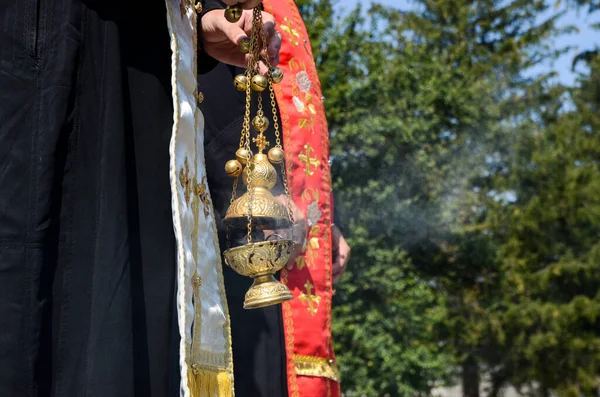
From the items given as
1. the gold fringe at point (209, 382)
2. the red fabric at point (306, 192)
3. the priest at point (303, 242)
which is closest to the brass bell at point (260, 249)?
the gold fringe at point (209, 382)

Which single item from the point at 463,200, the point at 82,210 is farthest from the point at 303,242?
the point at 463,200

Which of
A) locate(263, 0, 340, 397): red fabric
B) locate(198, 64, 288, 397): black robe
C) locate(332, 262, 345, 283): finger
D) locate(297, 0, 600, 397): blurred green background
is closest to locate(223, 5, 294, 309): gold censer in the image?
locate(198, 64, 288, 397): black robe

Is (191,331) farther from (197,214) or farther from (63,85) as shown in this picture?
(63,85)

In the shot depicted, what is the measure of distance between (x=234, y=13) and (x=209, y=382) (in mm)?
722

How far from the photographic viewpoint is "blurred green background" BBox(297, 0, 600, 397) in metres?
9.07

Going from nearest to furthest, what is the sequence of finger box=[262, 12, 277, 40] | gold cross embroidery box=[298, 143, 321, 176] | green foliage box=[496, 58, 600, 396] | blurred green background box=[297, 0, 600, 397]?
finger box=[262, 12, 277, 40] < gold cross embroidery box=[298, 143, 321, 176] < blurred green background box=[297, 0, 600, 397] < green foliage box=[496, 58, 600, 396]

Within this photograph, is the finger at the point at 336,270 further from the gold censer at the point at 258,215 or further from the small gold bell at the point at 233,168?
the small gold bell at the point at 233,168

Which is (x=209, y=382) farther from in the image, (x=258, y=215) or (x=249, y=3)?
(x=249, y=3)

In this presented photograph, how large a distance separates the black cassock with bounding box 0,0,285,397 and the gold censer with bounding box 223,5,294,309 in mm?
213

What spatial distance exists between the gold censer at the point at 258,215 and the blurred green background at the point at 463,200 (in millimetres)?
6365

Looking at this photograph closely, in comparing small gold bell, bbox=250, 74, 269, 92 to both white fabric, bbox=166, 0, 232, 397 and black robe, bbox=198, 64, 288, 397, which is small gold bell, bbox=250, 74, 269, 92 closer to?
white fabric, bbox=166, 0, 232, 397

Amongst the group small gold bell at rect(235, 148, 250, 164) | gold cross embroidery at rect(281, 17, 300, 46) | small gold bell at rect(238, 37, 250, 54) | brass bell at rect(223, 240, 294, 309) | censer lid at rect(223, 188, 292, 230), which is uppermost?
gold cross embroidery at rect(281, 17, 300, 46)

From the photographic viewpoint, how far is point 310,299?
2.64m

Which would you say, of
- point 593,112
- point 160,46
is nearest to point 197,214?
point 160,46
